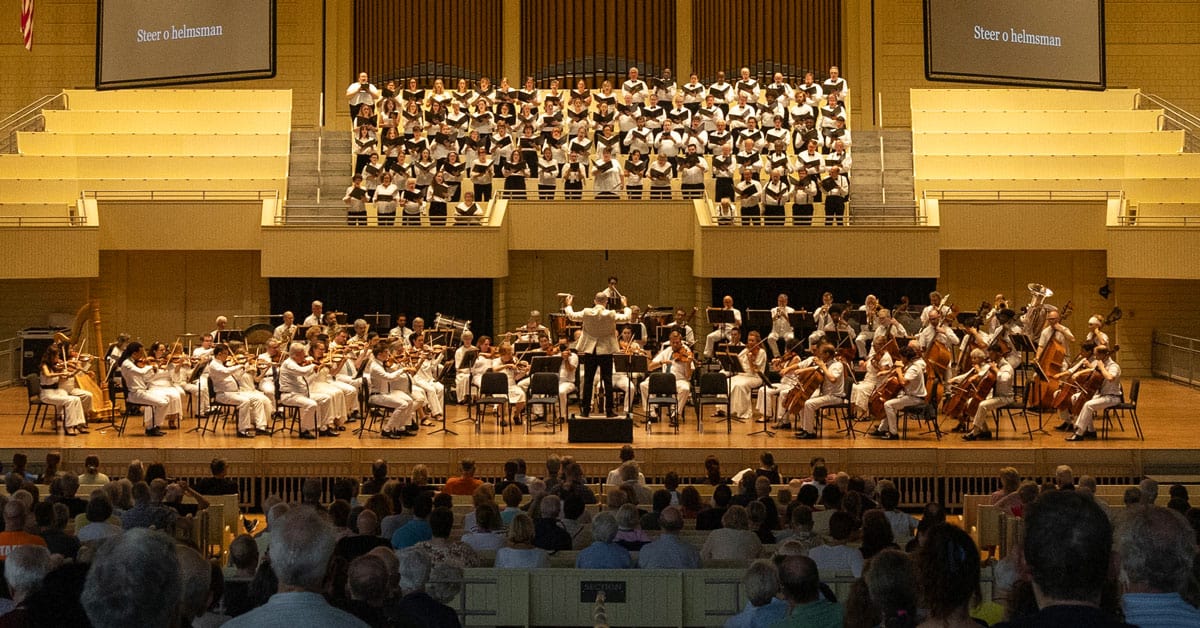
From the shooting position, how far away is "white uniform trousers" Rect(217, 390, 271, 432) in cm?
1450

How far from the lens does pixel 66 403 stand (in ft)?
47.6

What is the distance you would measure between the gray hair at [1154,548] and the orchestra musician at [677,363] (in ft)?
39.5

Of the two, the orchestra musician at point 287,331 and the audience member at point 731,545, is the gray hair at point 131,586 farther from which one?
the orchestra musician at point 287,331

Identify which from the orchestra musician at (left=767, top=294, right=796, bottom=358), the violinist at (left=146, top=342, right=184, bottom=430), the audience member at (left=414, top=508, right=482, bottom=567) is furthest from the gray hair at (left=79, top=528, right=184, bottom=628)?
the orchestra musician at (left=767, top=294, right=796, bottom=358)

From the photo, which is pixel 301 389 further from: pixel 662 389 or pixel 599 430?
pixel 662 389

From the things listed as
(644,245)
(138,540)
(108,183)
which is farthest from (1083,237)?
(138,540)

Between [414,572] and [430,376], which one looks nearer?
[414,572]

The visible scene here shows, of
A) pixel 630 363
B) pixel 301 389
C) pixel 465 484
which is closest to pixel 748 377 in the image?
pixel 630 363

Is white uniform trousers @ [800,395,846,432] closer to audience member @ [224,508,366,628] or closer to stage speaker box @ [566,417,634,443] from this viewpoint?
stage speaker box @ [566,417,634,443]

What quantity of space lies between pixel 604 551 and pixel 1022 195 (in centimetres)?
1553

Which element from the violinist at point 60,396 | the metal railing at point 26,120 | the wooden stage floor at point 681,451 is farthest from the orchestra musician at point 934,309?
the metal railing at point 26,120

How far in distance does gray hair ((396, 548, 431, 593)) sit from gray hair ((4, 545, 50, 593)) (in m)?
1.21

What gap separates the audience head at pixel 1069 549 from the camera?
279cm

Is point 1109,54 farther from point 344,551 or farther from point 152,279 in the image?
point 344,551
